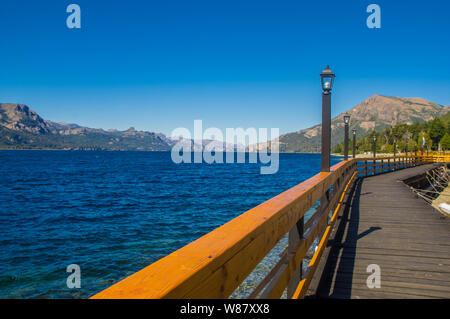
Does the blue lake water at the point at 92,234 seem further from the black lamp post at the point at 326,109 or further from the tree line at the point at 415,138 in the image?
the tree line at the point at 415,138

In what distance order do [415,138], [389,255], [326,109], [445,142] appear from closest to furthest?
[389,255]
[326,109]
[445,142]
[415,138]

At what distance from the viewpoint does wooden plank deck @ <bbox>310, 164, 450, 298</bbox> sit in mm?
3977

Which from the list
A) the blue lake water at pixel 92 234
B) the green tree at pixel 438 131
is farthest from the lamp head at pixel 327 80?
the green tree at pixel 438 131

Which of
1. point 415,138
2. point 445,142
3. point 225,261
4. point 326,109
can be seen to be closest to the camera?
point 225,261

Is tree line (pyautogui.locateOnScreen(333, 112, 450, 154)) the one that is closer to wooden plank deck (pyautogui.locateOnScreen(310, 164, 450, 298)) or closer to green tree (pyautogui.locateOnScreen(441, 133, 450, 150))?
green tree (pyautogui.locateOnScreen(441, 133, 450, 150))

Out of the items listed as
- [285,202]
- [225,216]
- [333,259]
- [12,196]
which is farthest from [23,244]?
[12,196]

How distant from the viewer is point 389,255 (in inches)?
208

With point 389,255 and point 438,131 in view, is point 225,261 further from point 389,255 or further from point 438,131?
point 438,131

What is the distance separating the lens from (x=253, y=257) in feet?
5.52

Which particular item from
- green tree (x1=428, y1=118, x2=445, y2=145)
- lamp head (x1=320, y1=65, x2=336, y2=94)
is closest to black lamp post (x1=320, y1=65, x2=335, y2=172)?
lamp head (x1=320, y1=65, x2=336, y2=94)

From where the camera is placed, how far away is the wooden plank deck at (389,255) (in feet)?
13.0

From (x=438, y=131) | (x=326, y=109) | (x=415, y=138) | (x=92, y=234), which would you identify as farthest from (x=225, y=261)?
(x=415, y=138)
